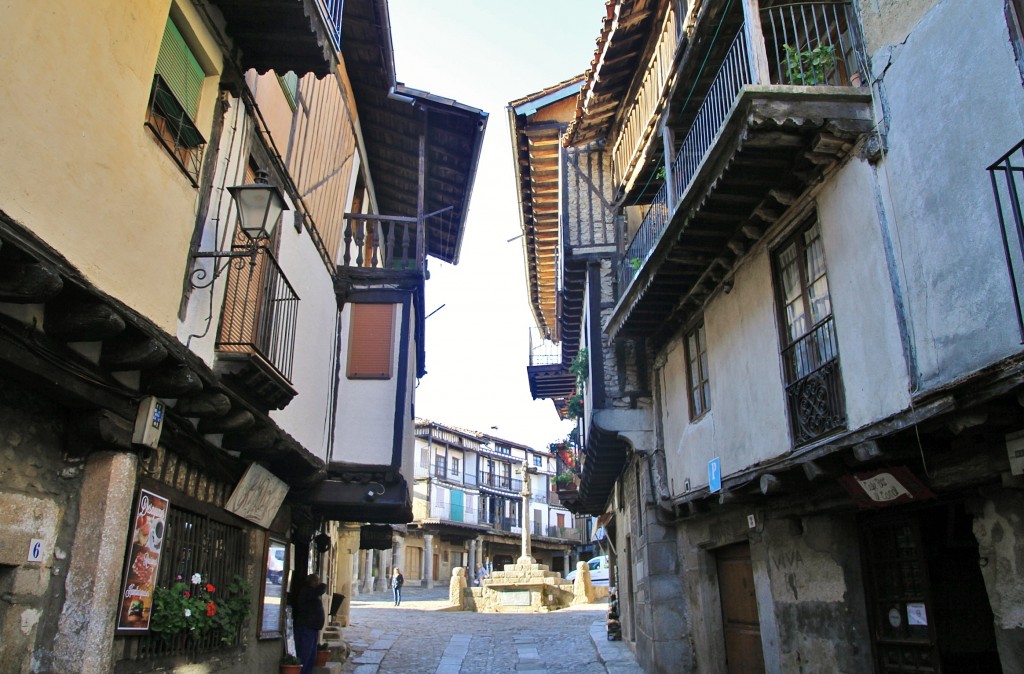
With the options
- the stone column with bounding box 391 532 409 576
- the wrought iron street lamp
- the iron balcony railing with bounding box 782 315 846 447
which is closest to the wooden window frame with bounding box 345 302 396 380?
the wrought iron street lamp

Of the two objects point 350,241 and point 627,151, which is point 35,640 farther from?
point 627,151

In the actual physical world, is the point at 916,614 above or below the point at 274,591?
below

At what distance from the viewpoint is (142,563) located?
5.38 m

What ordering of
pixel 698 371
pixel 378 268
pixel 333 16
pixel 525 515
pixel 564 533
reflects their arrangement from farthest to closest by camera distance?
pixel 564 533 → pixel 525 515 → pixel 378 268 → pixel 698 371 → pixel 333 16

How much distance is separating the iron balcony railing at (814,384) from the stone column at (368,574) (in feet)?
114

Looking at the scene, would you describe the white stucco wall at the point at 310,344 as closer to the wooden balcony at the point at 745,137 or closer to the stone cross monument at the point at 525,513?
the wooden balcony at the point at 745,137

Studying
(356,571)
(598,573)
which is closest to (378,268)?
(598,573)

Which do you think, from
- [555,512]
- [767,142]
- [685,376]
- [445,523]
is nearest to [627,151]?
[685,376]

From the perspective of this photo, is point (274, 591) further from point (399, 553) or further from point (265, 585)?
point (399, 553)

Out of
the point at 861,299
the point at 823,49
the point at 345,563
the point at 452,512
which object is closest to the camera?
the point at 861,299

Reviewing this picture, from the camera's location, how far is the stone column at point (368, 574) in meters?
38.6

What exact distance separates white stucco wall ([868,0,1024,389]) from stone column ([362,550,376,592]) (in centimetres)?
3692

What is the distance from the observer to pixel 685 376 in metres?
10.3

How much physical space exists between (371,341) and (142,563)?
602 centimetres
